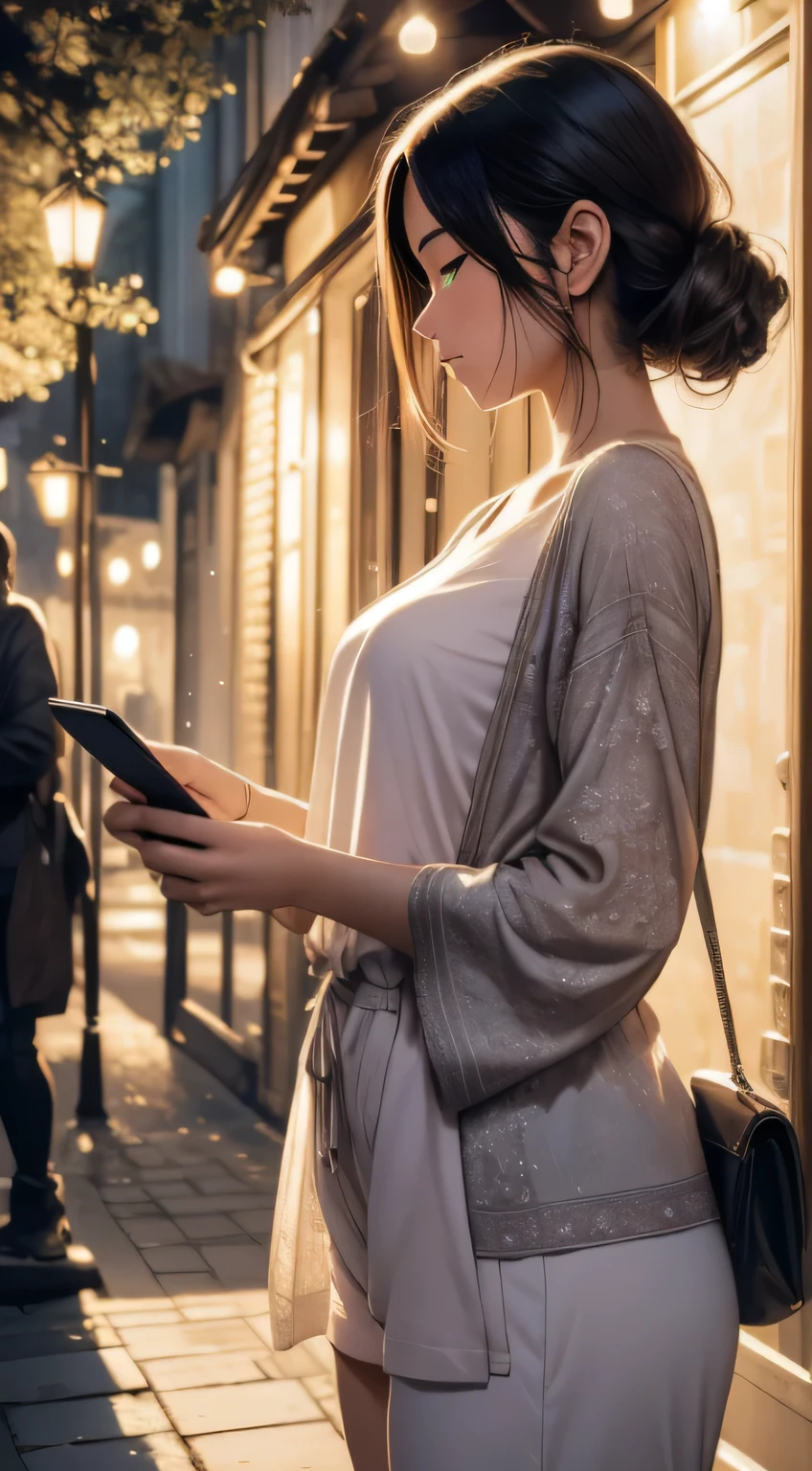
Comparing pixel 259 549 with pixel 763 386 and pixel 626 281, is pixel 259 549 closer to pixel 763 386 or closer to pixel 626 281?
pixel 763 386

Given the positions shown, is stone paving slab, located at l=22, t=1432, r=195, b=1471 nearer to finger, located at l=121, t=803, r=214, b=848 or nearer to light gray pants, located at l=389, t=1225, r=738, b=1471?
light gray pants, located at l=389, t=1225, r=738, b=1471

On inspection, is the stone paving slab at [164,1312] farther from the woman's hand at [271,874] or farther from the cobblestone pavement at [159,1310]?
the woman's hand at [271,874]

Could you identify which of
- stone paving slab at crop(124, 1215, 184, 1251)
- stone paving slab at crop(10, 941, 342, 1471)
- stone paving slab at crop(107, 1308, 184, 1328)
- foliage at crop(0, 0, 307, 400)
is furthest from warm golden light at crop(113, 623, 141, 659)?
stone paving slab at crop(107, 1308, 184, 1328)

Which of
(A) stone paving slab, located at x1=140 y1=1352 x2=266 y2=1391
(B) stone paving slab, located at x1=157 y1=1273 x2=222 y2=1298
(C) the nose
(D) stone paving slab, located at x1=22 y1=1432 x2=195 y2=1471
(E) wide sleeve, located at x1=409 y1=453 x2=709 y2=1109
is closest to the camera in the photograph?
(E) wide sleeve, located at x1=409 y1=453 x2=709 y2=1109

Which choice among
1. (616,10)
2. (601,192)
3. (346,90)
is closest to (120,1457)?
(601,192)

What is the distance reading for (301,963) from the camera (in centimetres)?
250

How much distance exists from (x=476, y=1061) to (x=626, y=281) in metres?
0.69

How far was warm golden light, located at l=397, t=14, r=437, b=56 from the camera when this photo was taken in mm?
2398

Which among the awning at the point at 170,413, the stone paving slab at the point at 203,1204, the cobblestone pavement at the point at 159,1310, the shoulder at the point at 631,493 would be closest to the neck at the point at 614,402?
the shoulder at the point at 631,493

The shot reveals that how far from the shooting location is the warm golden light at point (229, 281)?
94.0 inches

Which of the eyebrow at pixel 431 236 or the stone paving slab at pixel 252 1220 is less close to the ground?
the eyebrow at pixel 431 236

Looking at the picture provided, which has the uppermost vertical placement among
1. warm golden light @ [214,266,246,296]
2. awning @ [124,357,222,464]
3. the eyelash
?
warm golden light @ [214,266,246,296]

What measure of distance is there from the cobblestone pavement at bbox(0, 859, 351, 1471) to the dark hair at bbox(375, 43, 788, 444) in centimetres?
161

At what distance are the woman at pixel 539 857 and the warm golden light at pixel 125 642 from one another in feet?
4.05
